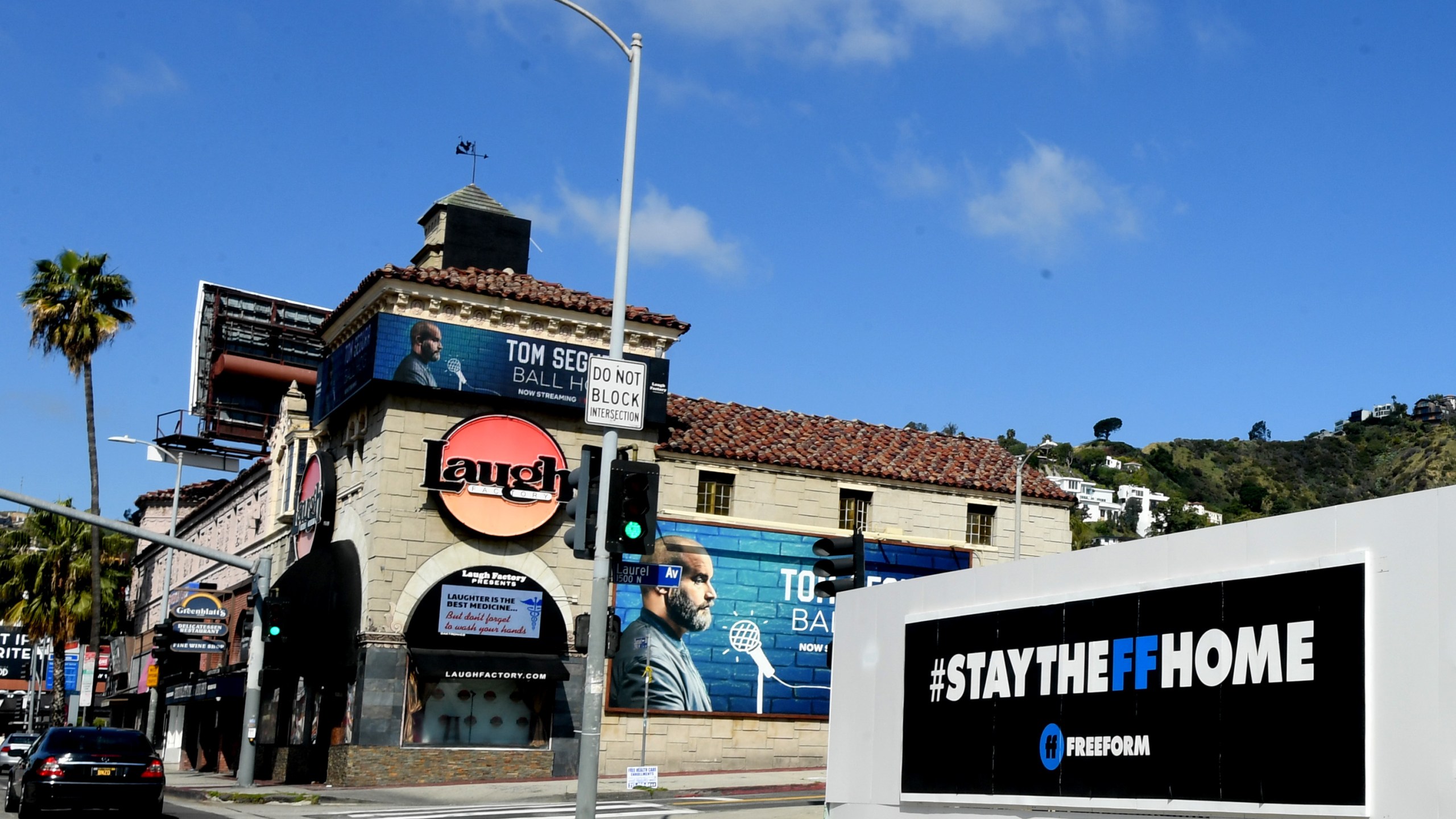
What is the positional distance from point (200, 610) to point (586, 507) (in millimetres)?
20914

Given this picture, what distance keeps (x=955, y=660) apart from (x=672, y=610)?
68.9 feet

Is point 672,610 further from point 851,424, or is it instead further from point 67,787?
point 67,787

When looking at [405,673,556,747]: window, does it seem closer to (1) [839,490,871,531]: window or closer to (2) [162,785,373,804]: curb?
(2) [162,785,373,804]: curb

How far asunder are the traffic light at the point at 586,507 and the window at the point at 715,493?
65.4ft

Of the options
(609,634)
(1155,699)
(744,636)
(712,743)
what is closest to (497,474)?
(744,636)

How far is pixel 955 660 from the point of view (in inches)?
594

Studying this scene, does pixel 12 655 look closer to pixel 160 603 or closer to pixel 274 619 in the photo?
pixel 160 603

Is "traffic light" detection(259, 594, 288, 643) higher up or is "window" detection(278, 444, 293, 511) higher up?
"window" detection(278, 444, 293, 511)

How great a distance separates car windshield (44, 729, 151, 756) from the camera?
21.9m

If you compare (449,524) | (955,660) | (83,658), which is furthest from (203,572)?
(955,660)

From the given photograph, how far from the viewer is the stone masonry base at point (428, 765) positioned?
31953mm

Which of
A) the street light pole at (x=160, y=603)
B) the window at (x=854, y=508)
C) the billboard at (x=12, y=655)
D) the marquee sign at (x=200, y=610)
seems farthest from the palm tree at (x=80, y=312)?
the billboard at (x=12, y=655)

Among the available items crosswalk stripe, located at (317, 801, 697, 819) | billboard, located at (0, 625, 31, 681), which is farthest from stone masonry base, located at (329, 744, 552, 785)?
billboard, located at (0, 625, 31, 681)

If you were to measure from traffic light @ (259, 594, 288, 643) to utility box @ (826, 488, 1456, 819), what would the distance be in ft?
56.4
